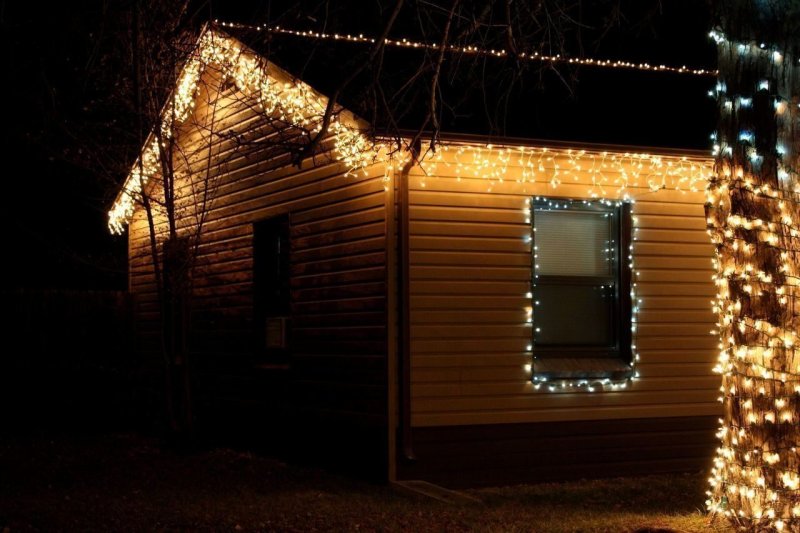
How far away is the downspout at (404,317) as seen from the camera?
35.8ft

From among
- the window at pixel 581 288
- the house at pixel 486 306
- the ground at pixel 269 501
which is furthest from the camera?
the window at pixel 581 288

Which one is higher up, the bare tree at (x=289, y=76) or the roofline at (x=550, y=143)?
the bare tree at (x=289, y=76)

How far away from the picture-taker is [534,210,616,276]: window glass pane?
11844 millimetres

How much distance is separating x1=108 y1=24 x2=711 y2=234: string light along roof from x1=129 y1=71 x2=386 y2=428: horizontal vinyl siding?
361 millimetres

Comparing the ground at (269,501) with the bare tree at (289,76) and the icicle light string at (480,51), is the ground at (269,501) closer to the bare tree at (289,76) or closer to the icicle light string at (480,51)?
the bare tree at (289,76)

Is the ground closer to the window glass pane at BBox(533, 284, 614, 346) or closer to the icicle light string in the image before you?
the window glass pane at BBox(533, 284, 614, 346)

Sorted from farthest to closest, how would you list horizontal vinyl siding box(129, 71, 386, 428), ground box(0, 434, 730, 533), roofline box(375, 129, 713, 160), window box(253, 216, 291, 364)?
window box(253, 216, 291, 364), horizontal vinyl siding box(129, 71, 386, 428), roofline box(375, 129, 713, 160), ground box(0, 434, 730, 533)

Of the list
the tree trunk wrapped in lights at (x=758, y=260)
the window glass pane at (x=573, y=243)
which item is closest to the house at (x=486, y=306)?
the window glass pane at (x=573, y=243)

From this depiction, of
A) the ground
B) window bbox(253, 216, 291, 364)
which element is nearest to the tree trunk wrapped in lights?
the ground

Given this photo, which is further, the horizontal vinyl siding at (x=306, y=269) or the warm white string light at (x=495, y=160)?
the horizontal vinyl siding at (x=306, y=269)

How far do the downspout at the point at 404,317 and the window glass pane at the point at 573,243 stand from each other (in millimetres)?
1586

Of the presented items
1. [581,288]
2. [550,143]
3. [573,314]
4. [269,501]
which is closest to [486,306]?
[573,314]

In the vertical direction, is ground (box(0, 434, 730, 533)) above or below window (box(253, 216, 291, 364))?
below

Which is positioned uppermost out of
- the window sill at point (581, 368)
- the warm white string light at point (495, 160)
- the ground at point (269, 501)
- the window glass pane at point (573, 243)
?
the warm white string light at point (495, 160)
